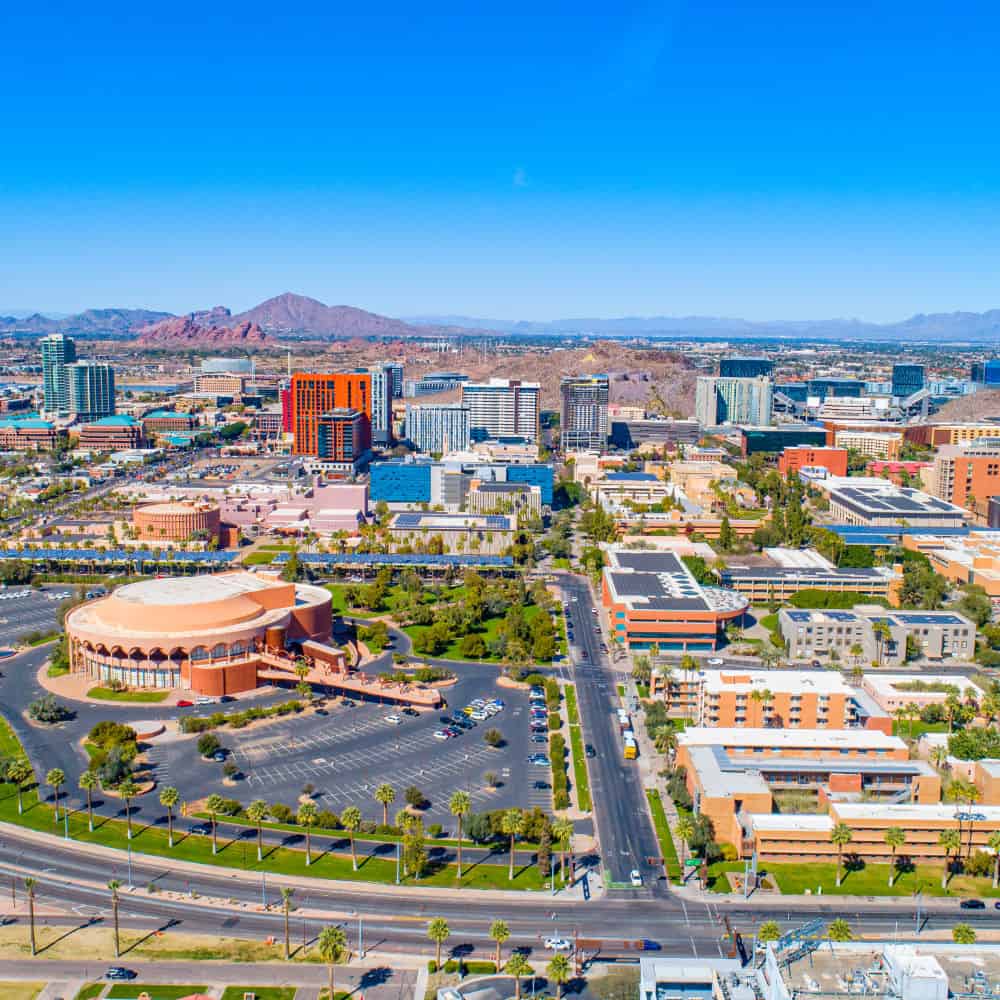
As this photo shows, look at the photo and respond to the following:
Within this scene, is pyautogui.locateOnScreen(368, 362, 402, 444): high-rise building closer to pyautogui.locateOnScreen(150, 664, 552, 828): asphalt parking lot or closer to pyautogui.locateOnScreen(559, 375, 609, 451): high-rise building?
pyautogui.locateOnScreen(559, 375, 609, 451): high-rise building

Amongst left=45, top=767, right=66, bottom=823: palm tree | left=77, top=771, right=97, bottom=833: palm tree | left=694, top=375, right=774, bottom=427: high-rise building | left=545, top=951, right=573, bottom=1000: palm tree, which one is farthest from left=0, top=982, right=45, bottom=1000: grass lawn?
left=694, top=375, right=774, bottom=427: high-rise building

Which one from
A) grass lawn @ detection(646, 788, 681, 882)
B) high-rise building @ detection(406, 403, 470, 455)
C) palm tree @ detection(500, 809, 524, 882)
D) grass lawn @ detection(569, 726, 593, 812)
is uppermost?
high-rise building @ detection(406, 403, 470, 455)

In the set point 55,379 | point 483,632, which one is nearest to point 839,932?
point 483,632

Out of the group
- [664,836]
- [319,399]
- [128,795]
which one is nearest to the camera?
[128,795]

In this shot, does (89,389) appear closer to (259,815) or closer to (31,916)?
(259,815)

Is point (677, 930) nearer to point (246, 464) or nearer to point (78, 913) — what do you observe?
point (78, 913)
